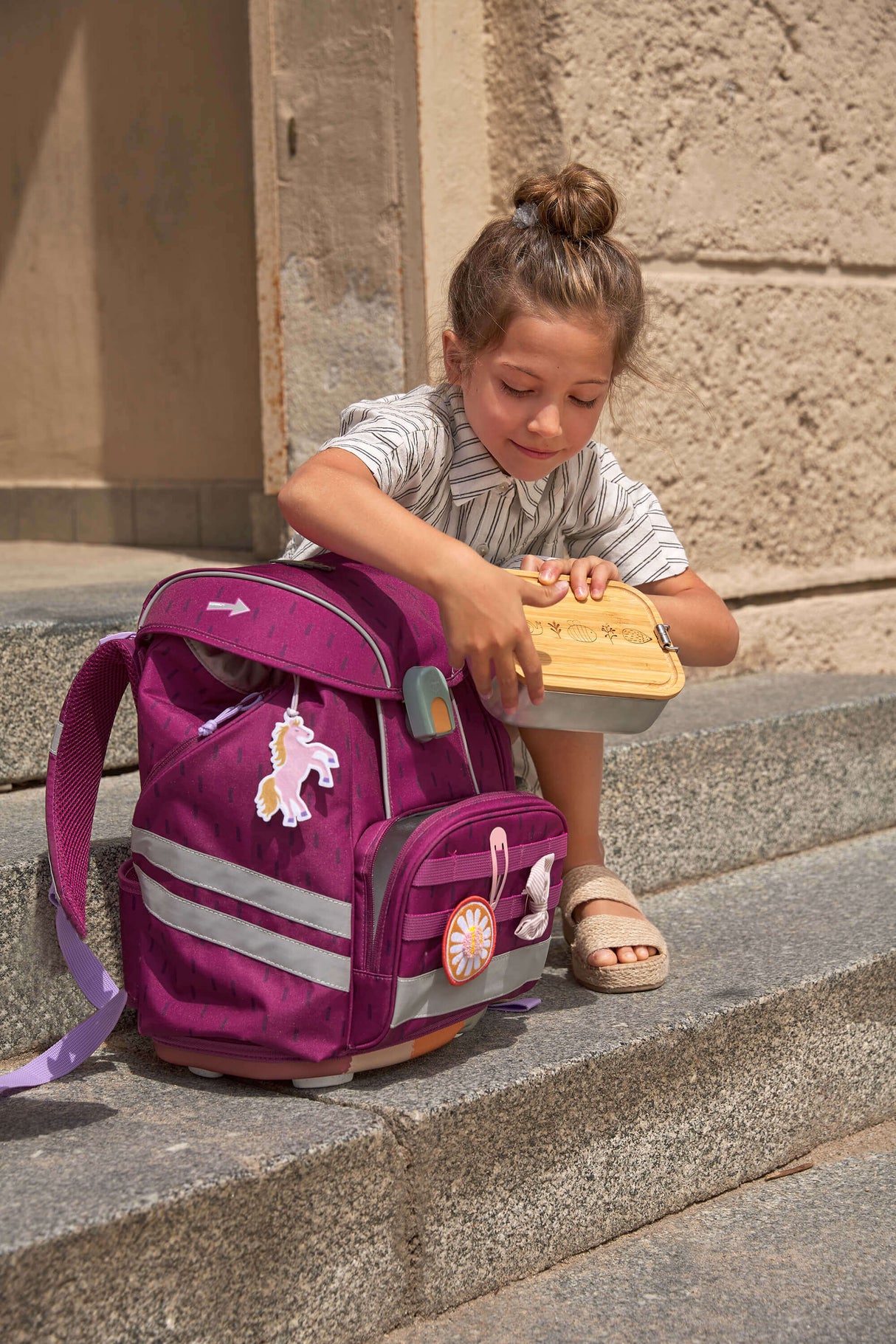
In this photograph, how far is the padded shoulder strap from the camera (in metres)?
1.63

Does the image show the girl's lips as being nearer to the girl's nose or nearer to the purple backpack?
Answer: the girl's nose

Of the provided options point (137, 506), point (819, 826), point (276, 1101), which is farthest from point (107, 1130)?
point (137, 506)

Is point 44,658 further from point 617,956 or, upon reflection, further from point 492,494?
point 617,956

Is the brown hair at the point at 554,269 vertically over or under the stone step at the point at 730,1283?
over

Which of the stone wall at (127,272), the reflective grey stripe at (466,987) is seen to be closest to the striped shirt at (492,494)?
the reflective grey stripe at (466,987)

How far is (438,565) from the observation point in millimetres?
1533

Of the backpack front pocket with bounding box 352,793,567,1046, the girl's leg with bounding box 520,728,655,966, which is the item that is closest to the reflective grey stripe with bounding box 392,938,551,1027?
the backpack front pocket with bounding box 352,793,567,1046

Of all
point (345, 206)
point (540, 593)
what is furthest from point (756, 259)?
point (540, 593)

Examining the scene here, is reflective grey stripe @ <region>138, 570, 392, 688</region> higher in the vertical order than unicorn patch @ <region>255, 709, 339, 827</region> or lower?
higher

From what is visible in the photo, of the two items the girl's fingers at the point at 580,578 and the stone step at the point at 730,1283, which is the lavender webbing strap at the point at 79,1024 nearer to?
the stone step at the point at 730,1283

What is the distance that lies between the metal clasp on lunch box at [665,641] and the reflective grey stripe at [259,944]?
57cm

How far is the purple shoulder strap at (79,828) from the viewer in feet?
→ 5.11

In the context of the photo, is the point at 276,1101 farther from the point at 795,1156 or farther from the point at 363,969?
the point at 795,1156

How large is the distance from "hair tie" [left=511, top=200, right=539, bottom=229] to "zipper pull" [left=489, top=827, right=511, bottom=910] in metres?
0.85
